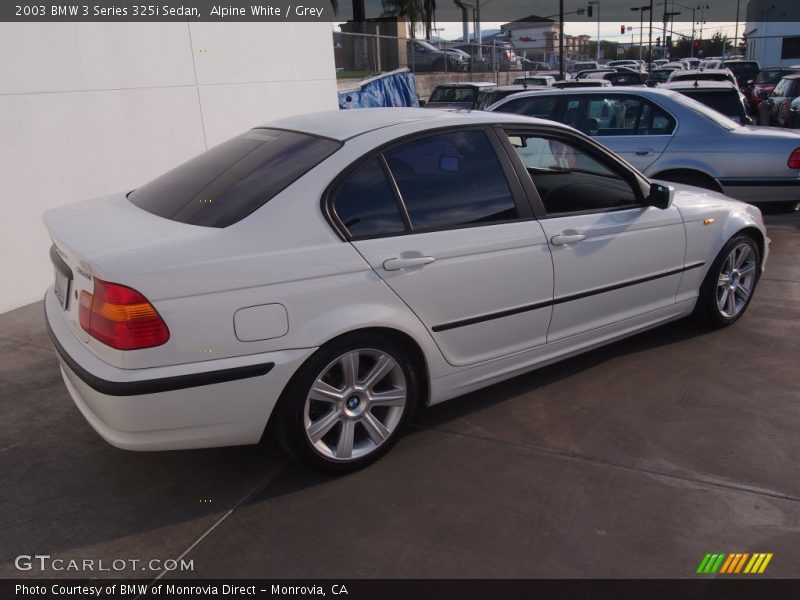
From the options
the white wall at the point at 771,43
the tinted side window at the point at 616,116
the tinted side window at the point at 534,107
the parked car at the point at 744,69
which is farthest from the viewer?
the white wall at the point at 771,43

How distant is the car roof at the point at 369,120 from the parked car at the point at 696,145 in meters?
4.05

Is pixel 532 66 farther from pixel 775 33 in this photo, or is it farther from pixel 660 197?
pixel 660 197

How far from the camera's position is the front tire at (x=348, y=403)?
10.2ft

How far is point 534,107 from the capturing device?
8562 mm

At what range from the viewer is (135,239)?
304 cm

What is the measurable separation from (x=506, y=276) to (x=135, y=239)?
1.73 m

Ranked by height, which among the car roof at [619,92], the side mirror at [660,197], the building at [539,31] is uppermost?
the building at [539,31]

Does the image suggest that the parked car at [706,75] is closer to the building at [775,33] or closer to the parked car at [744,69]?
the parked car at [744,69]

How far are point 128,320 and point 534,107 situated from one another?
676 centimetres

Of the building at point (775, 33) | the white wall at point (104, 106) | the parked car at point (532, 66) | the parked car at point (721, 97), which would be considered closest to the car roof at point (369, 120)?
the white wall at point (104, 106)

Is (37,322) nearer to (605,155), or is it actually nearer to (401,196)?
(401,196)

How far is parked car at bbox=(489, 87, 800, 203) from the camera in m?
7.29

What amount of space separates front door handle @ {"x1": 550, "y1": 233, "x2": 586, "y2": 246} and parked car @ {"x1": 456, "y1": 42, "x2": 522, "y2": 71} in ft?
108

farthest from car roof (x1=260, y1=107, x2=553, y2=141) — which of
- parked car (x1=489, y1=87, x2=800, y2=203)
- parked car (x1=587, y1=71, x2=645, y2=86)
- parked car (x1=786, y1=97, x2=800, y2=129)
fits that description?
parked car (x1=587, y1=71, x2=645, y2=86)
